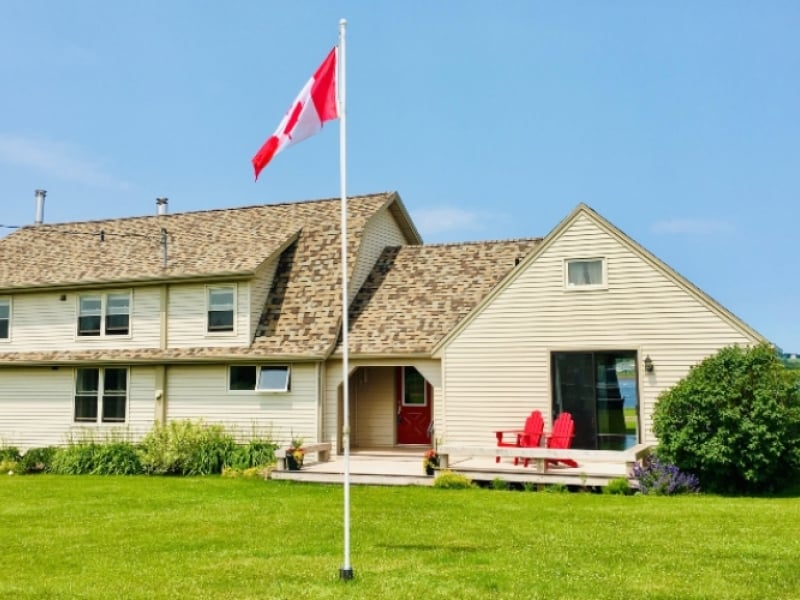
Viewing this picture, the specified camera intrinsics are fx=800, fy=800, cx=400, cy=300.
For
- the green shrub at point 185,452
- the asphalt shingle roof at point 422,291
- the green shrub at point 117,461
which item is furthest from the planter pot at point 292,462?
the green shrub at point 117,461

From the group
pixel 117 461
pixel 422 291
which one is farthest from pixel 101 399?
pixel 422 291

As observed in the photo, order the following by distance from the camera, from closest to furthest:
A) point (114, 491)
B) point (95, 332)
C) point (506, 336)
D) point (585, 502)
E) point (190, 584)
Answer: point (190, 584), point (585, 502), point (114, 491), point (506, 336), point (95, 332)

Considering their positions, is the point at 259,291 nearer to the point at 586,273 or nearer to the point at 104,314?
the point at 104,314

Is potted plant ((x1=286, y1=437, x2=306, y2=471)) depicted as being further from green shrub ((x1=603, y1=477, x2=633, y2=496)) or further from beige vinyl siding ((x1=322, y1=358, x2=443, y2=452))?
green shrub ((x1=603, y1=477, x2=633, y2=496))

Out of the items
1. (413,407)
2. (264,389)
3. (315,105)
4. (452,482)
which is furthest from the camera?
(413,407)

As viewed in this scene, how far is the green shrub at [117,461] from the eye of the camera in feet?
66.8

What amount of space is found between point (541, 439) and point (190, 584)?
10416mm

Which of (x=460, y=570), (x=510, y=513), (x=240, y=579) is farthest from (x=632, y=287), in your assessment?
(x=240, y=579)

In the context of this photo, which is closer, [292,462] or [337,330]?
[292,462]

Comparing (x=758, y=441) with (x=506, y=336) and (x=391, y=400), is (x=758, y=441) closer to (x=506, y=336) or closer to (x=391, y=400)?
(x=506, y=336)

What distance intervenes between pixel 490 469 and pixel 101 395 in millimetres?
12399

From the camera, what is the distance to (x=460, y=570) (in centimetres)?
867

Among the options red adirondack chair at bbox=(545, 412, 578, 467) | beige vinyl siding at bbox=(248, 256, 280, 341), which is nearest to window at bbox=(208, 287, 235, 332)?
beige vinyl siding at bbox=(248, 256, 280, 341)

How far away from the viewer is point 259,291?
72.8ft
